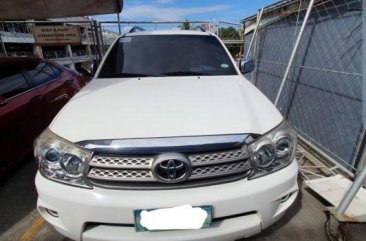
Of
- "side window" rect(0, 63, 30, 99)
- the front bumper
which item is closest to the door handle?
"side window" rect(0, 63, 30, 99)

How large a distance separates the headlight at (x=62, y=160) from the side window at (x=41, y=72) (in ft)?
8.02

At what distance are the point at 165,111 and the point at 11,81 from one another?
98.6 inches

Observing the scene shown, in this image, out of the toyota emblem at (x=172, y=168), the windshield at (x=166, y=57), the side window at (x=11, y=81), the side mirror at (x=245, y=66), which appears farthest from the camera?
the side mirror at (x=245, y=66)

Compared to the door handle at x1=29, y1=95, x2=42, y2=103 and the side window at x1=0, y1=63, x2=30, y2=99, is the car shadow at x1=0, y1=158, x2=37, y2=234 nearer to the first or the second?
the door handle at x1=29, y1=95, x2=42, y2=103

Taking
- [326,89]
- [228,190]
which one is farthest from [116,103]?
[326,89]

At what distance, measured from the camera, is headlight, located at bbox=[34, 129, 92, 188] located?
1.70m

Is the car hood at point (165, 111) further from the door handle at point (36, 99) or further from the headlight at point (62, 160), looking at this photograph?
the door handle at point (36, 99)

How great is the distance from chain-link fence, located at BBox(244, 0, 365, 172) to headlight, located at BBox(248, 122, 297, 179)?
1573mm

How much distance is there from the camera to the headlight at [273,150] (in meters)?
1.75

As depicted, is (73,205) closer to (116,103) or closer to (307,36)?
(116,103)

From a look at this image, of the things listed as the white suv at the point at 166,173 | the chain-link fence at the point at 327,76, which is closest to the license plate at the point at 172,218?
the white suv at the point at 166,173

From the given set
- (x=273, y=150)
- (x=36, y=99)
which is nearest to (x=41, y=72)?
(x=36, y=99)

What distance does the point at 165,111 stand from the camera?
1.99 metres

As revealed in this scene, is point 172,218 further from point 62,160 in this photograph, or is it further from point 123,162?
point 62,160
